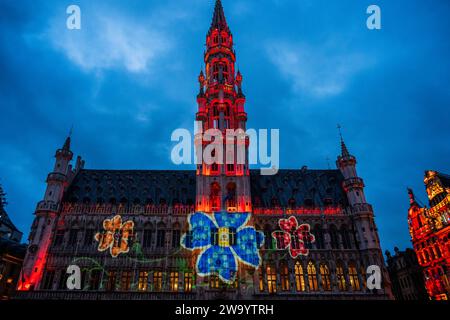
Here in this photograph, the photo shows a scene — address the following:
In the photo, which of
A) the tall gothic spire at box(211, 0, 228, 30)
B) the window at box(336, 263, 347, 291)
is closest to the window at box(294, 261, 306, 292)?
the window at box(336, 263, 347, 291)

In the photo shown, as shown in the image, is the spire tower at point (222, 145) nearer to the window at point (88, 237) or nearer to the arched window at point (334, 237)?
the arched window at point (334, 237)

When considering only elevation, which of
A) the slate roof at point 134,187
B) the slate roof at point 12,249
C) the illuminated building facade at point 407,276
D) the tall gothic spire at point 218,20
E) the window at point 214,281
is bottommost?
the window at point 214,281

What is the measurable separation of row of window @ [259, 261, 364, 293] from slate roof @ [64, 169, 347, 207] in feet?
33.9

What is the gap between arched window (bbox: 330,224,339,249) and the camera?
42438 mm

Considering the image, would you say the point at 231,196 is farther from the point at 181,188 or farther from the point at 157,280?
the point at 157,280

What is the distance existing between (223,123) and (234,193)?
40.5ft

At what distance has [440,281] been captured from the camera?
5106 cm

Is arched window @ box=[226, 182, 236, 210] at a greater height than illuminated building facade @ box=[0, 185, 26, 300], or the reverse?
arched window @ box=[226, 182, 236, 210]

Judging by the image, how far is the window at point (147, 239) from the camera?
136 ft

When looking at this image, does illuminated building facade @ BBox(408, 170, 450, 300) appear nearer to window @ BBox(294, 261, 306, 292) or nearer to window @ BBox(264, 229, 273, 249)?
window @ BBox(294, 261, 306, 292)

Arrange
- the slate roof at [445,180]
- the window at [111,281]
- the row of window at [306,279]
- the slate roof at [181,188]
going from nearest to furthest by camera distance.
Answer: the window at [111,281] → the row of window at [306,279] → the slate roof at [181,188] → the slate roof at [445,180]

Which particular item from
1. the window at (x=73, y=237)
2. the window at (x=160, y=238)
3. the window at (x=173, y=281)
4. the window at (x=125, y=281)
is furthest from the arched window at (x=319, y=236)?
the window at (x=73, y=237)
